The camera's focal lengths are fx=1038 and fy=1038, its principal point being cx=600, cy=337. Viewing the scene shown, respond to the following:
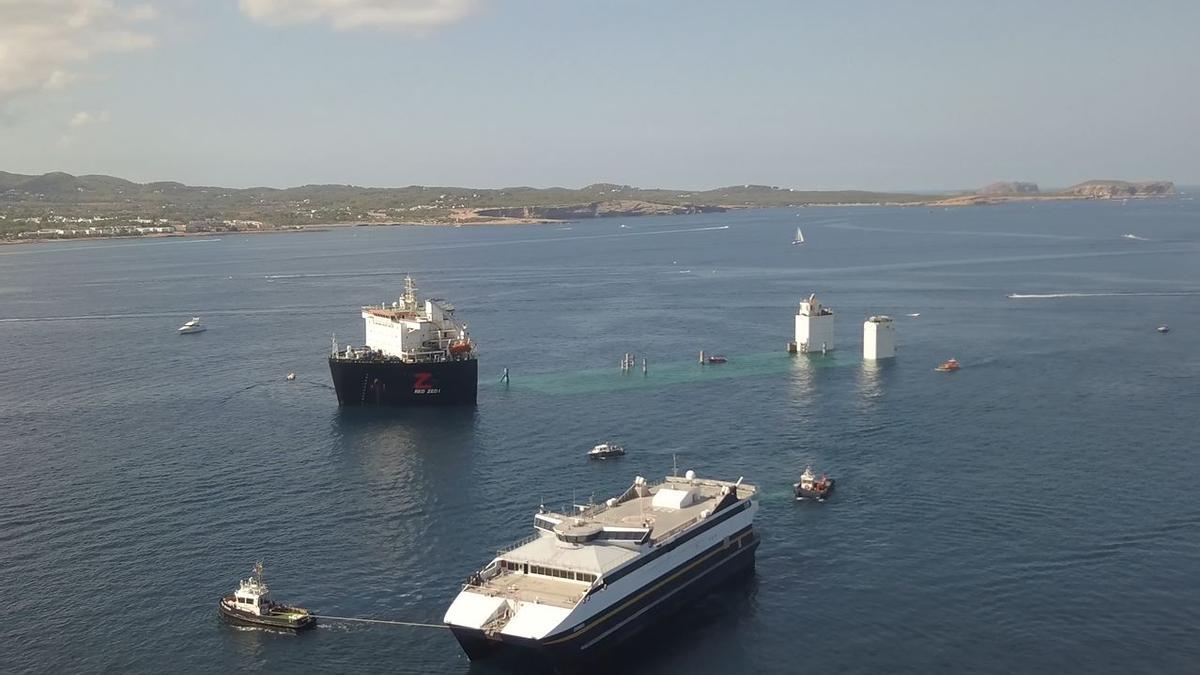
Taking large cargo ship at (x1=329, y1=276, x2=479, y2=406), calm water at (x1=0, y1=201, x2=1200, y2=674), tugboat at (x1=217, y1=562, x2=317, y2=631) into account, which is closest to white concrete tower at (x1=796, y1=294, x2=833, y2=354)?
calm water at (x1=0, y1=201, x2=1200, y2=674)

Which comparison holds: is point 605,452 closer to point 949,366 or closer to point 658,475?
point 658,475

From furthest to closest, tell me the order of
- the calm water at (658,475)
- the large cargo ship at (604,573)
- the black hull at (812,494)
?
the black hull at (812,494), the calm water at (658,475), the large cargo ship at (604,573)

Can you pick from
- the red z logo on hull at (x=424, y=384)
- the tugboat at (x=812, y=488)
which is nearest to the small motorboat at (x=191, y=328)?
the red z logo on hull at (x=424, y=384)

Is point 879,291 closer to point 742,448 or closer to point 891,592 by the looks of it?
point 742,448

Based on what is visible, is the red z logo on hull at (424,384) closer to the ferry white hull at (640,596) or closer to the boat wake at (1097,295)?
the ferry white hull at (640,596)

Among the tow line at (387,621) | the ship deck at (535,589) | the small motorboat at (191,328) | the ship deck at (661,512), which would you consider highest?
the small motorboat at (191,328)
